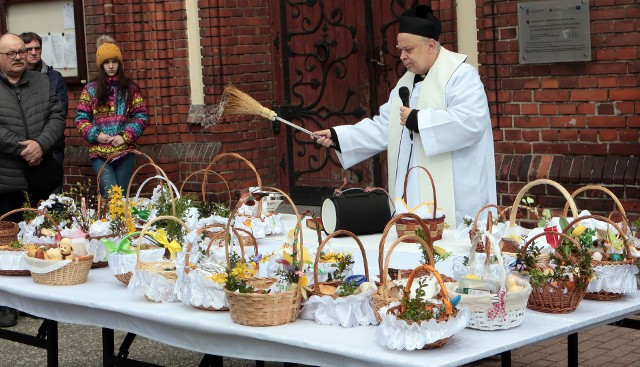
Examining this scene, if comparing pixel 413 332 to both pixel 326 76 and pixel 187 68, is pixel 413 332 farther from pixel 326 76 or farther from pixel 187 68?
pixel 187 68

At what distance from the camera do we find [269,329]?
4.57 m

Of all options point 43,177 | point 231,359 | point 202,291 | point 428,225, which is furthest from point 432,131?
point 43,177

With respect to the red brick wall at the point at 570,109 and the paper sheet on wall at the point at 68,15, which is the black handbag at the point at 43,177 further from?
the paper sheet on wall at the point at 68,15

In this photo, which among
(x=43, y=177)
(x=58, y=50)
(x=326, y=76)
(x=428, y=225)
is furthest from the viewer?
(x=58, y=50)

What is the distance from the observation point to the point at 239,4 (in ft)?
36.9

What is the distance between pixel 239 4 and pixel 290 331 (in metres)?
7.07

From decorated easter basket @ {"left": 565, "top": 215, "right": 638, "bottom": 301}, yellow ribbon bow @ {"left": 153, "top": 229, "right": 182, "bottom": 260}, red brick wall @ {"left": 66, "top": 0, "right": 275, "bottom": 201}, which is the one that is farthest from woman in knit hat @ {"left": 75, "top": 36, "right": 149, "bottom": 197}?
decorated easter basket @ {"left": 565, "top": 215, "right": 638, "bottom": 301}

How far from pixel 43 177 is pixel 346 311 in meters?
4.84

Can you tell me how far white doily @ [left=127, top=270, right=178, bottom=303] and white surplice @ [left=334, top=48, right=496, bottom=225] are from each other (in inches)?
85.6

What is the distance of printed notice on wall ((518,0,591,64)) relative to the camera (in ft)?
28.1

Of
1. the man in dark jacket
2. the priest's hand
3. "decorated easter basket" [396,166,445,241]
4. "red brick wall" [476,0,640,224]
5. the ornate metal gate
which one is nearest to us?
"decorated easter basket" [396,166,445,241]

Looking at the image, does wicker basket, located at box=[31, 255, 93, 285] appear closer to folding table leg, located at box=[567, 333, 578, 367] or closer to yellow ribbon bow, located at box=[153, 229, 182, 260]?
yellow ribbon bow, located at box=[153, 229, 182, 260]

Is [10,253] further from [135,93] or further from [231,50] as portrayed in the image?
[231,50]

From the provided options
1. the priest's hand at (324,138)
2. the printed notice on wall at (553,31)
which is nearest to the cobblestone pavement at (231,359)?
the priest's hand at (324,138)
